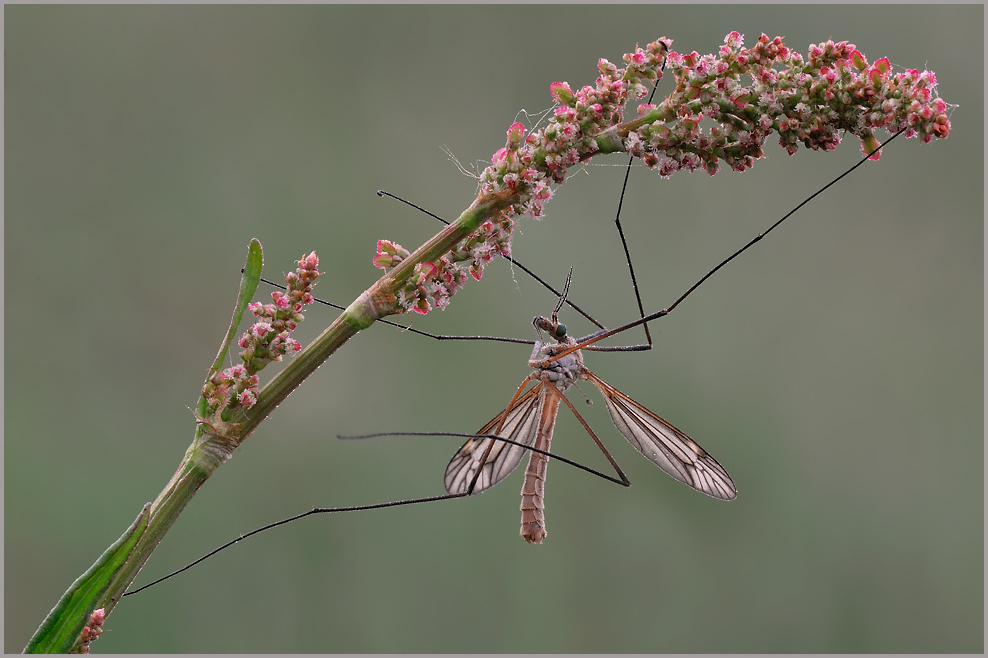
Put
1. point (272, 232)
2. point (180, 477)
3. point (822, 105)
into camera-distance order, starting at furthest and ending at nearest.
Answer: point (272, 232), point (822, 105), point (180, 477)

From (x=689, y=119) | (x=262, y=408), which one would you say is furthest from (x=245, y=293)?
(x=689, y=119)

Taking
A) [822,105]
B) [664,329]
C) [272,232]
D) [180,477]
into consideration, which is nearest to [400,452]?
[272,232]

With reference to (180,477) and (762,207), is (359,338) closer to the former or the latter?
(762,207)

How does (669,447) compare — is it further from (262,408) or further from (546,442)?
(262,408)

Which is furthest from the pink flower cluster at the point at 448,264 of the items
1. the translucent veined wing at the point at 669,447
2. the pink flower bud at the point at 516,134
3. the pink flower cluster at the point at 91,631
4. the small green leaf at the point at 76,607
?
the translucent veined wing at the point at 669,447

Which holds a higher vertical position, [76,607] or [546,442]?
[546,442]

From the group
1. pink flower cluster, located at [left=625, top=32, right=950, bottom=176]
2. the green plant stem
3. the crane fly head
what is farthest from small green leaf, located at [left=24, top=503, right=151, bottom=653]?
the crane fly head

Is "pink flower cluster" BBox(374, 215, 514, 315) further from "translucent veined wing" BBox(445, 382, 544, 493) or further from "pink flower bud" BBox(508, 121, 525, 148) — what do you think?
"translucent veined wing" BBox(445, 382, 544, 493)
